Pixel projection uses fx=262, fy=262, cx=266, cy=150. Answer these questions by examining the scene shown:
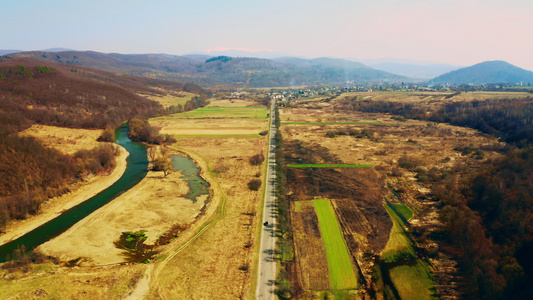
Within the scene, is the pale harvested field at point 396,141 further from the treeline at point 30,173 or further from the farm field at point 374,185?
the treeline at point 30,173

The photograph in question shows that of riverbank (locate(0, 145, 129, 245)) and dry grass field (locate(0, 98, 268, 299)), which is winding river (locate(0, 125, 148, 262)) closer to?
riverbank (locate(0, 145, 129, 245))

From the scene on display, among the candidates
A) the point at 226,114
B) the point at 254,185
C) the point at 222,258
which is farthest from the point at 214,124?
the point at 222,258

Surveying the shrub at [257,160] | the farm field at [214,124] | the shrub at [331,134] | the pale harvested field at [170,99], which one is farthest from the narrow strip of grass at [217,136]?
the pale harvested field at [170,99]

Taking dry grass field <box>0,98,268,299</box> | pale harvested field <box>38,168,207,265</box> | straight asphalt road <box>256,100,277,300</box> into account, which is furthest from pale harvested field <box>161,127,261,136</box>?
pale harvested field <box>38,168,207,265</box>

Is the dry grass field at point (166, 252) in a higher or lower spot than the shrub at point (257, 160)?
lower

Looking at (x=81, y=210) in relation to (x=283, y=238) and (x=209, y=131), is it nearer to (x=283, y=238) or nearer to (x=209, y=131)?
(x=283, y=238)

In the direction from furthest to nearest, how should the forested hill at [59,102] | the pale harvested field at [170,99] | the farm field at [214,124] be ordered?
the pale harvested field at [170,99], the farm field at [214,124], the forested hill at [59,102]
